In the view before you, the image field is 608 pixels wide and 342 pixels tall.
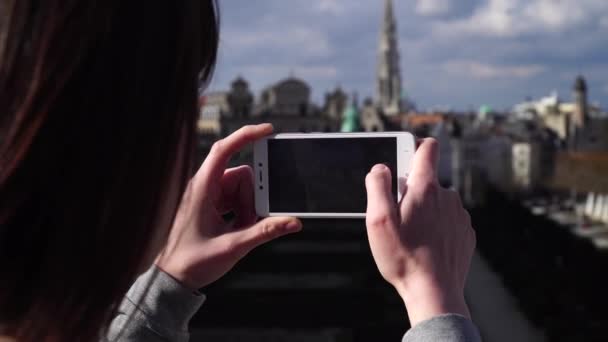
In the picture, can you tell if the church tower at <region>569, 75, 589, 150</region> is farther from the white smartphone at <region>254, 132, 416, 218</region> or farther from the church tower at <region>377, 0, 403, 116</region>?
the white smartphone at <region>254, 132, 416, 218</region>

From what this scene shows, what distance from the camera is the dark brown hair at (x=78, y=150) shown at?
635 millimetres

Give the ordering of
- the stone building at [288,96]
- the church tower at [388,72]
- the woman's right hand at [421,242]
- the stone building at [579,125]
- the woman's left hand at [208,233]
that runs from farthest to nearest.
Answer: the church tower at [388,72] → the stone building at [288,96] → the stone building at [579,125] → the woman's left hand at [208,233] → the woman's right hand at [421,242]

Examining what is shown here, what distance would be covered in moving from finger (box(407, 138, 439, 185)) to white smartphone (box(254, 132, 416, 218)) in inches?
7.9

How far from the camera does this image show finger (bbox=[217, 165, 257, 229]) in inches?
43.0

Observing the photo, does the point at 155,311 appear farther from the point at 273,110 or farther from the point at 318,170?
the point at 273,110

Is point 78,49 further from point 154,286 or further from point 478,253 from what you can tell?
point 478,253

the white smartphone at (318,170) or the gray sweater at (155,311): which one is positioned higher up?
the white smartphone at (318,170)

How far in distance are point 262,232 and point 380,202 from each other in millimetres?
192

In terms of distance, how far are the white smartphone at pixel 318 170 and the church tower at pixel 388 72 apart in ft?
161

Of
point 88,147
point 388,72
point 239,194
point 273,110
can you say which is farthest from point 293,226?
point 388,72

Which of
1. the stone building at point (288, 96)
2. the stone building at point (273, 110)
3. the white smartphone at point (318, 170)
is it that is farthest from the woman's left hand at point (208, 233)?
the stone building at point (288, 96)

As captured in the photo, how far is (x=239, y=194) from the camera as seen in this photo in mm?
1120

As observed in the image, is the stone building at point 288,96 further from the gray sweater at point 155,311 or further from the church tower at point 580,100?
the gray sweater at point 155,311

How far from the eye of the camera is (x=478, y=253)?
1541 cm
